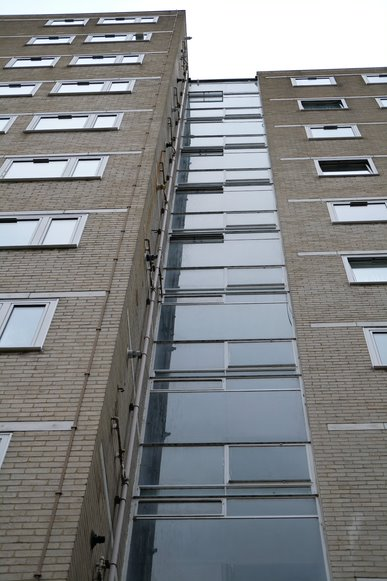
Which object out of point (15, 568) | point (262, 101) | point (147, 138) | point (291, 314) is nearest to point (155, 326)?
point (291, 314)

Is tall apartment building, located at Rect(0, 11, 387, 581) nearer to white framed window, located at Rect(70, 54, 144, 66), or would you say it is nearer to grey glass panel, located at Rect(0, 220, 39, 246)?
grey glass panel, located at Rect(0, 220, 39, 246)

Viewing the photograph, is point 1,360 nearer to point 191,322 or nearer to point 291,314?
point 191,322

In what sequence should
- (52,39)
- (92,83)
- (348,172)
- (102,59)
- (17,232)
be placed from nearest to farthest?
(17,232) → (348,172) → (92,83) → (102,59) → (52,39)

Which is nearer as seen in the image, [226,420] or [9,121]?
[226,420]

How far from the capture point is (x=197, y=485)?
10625mm

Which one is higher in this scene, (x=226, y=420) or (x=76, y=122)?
(x=76, y=122)

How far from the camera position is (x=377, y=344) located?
1247 centimetres

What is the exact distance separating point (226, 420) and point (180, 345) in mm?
2428

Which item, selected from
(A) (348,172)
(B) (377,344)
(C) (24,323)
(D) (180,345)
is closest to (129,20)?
(A) (348,172)

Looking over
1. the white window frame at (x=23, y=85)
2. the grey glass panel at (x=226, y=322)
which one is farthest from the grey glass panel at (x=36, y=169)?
the white window frame at (x=23, y=85)

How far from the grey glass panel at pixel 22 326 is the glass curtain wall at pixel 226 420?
2.96 m

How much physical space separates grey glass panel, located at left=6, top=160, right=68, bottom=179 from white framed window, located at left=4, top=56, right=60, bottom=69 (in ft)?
28.9

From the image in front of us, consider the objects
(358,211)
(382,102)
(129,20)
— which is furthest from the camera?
(129,20)

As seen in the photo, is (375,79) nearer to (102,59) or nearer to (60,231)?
(102,59)
